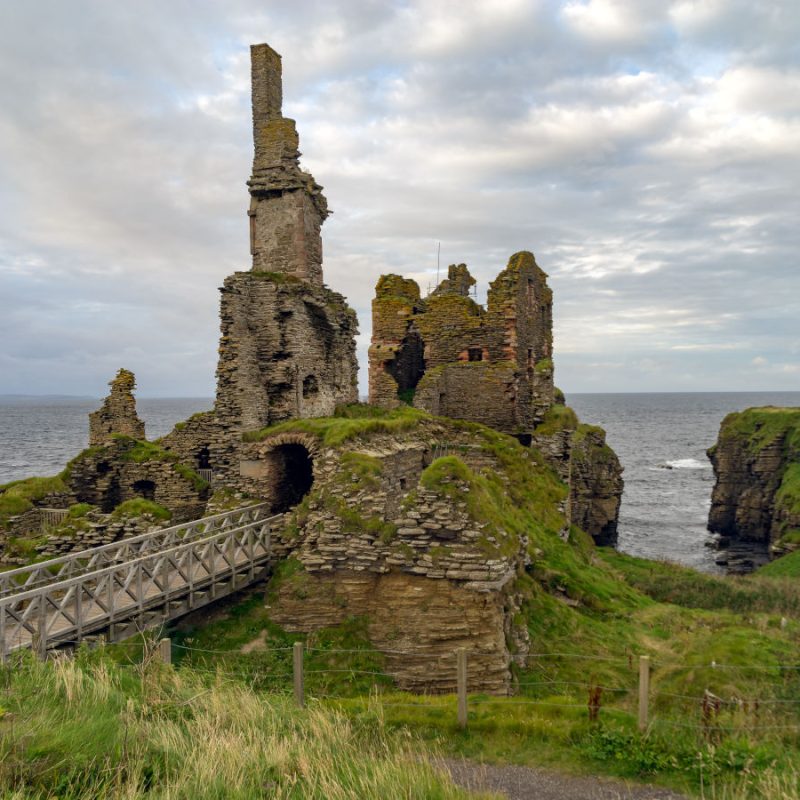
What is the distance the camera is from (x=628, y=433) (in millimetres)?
120312

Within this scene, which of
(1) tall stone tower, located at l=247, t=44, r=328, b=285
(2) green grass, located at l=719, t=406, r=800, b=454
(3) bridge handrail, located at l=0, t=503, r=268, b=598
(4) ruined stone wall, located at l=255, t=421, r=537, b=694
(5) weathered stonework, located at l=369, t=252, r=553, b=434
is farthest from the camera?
(2) green grass, located at l=719, t=406, r=800, b=454

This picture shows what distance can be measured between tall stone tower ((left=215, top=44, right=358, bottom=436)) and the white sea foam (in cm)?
6255

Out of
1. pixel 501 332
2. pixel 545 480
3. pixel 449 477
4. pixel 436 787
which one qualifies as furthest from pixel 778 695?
pixel 501 332

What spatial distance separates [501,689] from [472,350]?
16.0 meters

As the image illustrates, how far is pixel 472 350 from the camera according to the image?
2592cm

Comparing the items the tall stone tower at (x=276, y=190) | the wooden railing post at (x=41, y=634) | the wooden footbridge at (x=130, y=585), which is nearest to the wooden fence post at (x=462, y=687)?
the wooden footbridge at (x=130, y=585)

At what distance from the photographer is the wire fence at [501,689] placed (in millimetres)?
8711

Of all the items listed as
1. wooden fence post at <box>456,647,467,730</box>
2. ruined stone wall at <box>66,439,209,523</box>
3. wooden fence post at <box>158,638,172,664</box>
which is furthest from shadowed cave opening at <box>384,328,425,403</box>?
wooden fence post at <box>456,647,467,730</box>

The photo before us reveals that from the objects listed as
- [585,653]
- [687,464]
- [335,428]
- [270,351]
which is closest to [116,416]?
[270,351]

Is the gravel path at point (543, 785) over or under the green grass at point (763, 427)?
under

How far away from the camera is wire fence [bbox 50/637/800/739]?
8.71 m

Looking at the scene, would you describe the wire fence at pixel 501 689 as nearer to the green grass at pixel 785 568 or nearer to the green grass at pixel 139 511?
the green grass at pixel 139 511

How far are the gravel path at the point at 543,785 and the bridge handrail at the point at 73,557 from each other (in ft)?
27.7

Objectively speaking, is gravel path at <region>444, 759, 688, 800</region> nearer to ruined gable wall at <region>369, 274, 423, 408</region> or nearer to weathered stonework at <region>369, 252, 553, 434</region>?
weathered stonework at <region>369, 252, 553, 434</region>
